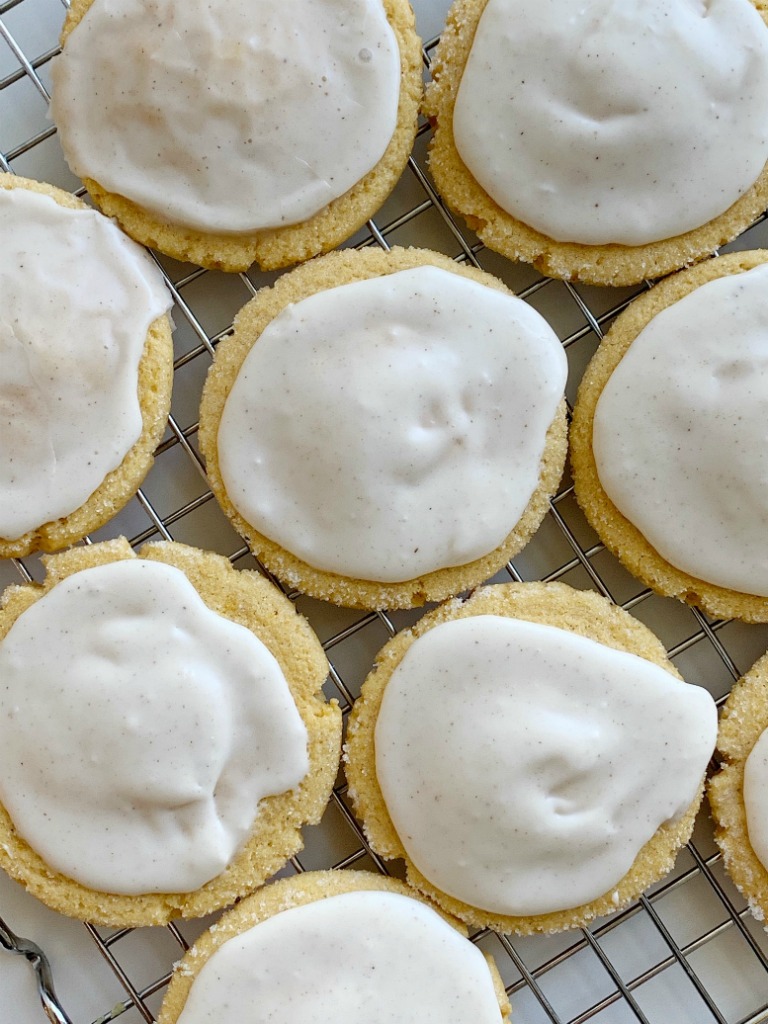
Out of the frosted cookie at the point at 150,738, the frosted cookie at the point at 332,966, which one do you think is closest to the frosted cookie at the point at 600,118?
the frosted cookie at the point at 150,738

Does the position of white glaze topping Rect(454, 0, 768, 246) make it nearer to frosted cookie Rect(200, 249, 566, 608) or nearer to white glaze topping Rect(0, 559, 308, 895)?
frosted cookie Rect(200, 249, 566, 608)

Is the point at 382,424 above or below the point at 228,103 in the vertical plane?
below

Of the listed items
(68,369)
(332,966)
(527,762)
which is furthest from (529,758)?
(68,369)

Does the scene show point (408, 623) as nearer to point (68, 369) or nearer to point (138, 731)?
point (138, 731)

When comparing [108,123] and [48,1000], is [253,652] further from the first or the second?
→ [108,123]

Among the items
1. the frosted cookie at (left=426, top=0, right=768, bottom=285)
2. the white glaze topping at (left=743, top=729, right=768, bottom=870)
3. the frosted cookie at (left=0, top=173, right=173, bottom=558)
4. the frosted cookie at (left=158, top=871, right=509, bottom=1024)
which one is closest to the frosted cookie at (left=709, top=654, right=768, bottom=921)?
the white glaze topping at (left=743, top=729, right=768, bottom=870)

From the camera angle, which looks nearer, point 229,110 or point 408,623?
point 229,110
